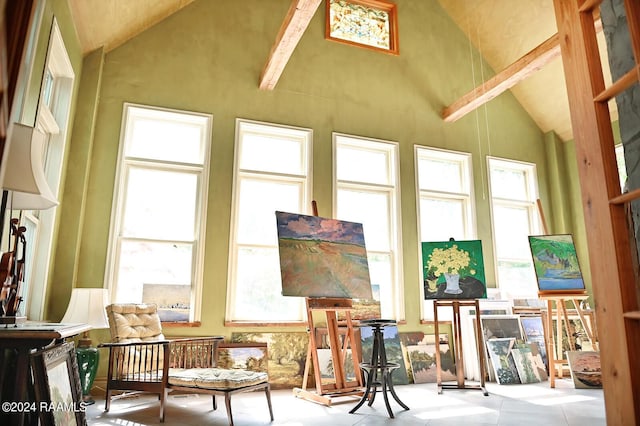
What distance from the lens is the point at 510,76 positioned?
5289mm

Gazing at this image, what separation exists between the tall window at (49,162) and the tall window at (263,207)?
177 cm

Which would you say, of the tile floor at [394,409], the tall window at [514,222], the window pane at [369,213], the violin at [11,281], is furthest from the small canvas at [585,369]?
the violin at [11,281]

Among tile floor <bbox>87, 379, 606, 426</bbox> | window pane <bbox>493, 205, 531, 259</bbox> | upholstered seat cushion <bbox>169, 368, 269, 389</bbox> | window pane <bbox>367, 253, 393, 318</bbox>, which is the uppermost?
window pane <bbox>493, 205, 531, 259</bbox>

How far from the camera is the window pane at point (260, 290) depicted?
5.05 metres

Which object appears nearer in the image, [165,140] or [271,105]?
[165,140]

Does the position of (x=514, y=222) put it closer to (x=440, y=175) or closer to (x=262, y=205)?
(x=440, y=175)

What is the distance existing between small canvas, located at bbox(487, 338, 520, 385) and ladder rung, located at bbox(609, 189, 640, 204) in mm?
4246

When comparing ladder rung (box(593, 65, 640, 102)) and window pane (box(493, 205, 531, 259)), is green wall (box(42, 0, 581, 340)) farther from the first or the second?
ladder rung (box(593, 65, 640, 102))

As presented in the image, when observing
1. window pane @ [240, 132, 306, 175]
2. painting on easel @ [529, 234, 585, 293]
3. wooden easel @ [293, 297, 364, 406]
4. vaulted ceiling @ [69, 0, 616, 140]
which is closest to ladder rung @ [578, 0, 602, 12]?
vaulted ceiling @ [69, 0, 616, 140]

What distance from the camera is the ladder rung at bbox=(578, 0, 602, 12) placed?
1.74 metres

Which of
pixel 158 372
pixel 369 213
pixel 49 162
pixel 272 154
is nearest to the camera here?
pixel 158 372

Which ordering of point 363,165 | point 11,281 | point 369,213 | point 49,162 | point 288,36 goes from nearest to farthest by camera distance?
point 11,281 → point 49,162 → point 288,36 → point 369,213 → point 363,165

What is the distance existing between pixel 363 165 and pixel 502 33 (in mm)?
2861

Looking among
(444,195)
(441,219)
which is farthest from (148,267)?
(444,195)
